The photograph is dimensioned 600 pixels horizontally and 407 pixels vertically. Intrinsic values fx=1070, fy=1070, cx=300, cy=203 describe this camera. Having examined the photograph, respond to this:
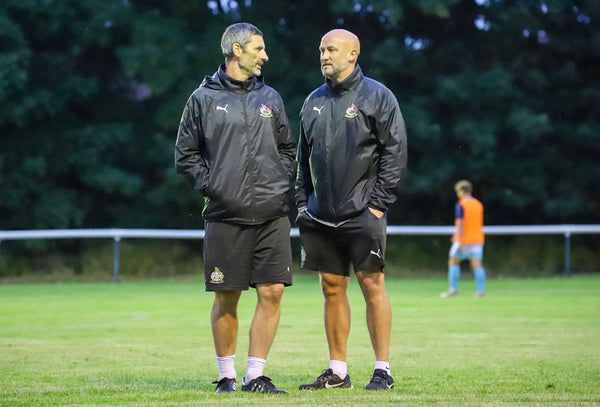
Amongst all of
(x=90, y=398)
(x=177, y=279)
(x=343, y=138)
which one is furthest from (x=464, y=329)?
(x=177, y=279)

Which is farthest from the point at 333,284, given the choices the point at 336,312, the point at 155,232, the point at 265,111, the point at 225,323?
the point at 155,232

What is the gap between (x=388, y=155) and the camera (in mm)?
6836

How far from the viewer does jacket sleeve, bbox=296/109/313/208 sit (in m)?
7.13

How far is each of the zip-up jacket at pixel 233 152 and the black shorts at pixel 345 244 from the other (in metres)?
0.35

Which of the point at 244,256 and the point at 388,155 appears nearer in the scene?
the point at 244,256

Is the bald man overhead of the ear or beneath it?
beneath

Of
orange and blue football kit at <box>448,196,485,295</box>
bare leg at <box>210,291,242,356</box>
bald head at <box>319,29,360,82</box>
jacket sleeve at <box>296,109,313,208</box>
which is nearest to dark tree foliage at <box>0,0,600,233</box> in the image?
orange and blue football kit at <box>448,196,485,295</box>

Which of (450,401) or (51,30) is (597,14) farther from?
(450,401)

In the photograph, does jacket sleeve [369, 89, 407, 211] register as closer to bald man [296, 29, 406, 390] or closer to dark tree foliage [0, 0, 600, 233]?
bald man [296, 29, 406, 390]

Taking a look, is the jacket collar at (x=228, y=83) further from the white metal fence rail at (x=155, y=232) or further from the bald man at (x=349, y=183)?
the white metal fence rail at (x=155, y=232)

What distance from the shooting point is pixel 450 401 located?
20.1ft

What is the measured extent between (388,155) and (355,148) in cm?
22

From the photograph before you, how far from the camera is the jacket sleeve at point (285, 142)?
22.5 ft

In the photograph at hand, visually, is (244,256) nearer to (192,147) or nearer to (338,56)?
(192,147)
